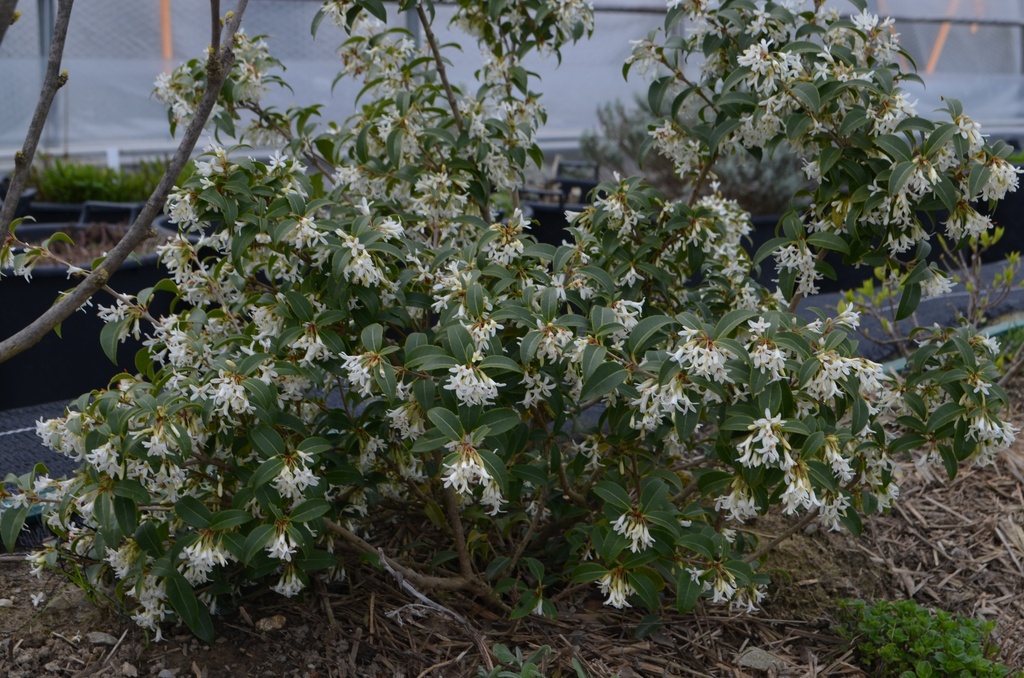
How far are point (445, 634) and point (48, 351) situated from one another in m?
2.20

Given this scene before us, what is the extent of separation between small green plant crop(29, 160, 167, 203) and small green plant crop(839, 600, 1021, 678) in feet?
15.2

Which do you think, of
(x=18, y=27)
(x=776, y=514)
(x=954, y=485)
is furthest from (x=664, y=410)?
(x=18, y=27)

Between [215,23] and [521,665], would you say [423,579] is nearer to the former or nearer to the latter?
[521,665]

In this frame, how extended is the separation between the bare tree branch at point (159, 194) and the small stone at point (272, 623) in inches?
31.3

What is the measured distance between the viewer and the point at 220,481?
1925 millimetres

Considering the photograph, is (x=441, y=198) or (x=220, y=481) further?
(x=441, y=198)

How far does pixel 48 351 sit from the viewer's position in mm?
3576

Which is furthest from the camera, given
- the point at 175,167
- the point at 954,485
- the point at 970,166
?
the point at 954,485

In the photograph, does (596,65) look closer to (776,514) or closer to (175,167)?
(776,514)

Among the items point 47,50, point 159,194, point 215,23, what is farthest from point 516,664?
point 47,50

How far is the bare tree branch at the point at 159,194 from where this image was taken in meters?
1.39

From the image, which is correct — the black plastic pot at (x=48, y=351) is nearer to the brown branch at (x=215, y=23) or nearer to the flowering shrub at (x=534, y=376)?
the flowering shrub at (x=534, y=376)

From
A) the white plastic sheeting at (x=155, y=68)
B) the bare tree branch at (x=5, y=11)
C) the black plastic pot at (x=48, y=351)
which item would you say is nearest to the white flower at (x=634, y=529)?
the bare tree branch at (x=5, y=11)

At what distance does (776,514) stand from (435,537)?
3.01 feet
